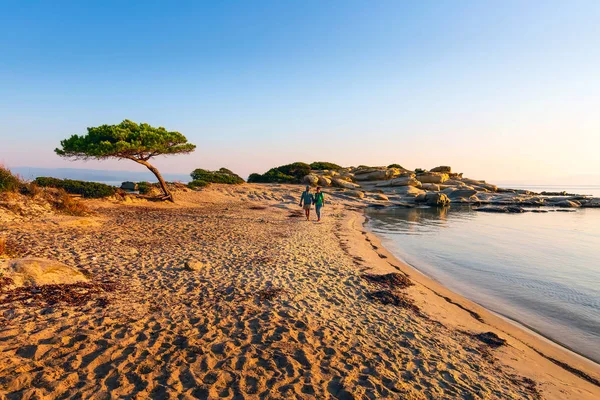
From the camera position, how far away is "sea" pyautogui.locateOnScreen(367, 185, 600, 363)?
8555mm

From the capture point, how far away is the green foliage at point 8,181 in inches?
621

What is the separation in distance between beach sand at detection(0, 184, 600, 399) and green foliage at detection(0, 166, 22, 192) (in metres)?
6.74

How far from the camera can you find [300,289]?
863 cm

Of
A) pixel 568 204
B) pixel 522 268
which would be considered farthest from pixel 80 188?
pixel 568 204

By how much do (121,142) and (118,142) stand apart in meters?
0.18

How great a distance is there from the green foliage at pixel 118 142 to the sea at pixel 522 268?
1656 cm

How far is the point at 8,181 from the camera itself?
1608 cm

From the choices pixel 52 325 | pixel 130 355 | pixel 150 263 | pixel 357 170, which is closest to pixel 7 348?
pixel 52 325

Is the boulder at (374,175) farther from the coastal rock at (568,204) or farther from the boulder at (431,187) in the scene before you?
the coastal rock at (568,204)

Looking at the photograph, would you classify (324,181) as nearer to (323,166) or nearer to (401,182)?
(401,182)

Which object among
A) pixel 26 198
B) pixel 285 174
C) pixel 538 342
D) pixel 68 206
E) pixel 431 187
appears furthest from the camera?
pixel 285 174

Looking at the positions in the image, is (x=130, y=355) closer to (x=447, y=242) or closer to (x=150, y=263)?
(x=150, y=263)

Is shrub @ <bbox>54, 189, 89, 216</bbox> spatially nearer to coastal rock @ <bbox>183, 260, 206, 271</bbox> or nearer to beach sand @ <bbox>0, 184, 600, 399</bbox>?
beach sand @ <bbox>0, 184, 600, 399</bbox>

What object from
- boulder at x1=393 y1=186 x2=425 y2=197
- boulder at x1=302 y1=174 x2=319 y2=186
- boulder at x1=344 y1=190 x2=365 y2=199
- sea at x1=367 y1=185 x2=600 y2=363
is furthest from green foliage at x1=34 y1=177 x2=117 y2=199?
boulder at x1=393 y1=186 x2=425 y2=197
